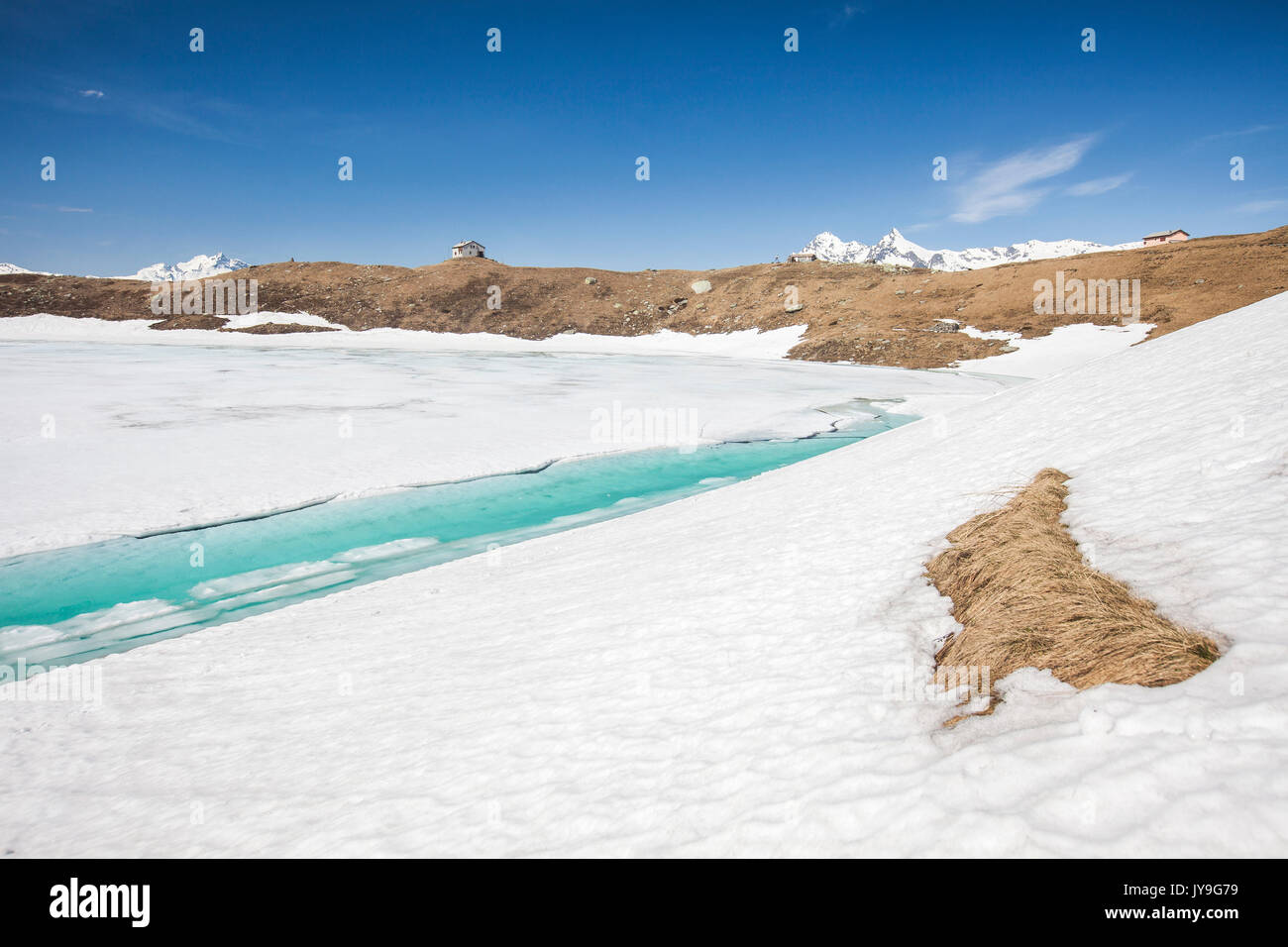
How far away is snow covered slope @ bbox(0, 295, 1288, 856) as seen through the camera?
355 cm

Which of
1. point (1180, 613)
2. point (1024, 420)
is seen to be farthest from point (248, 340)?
point (1180, 613)

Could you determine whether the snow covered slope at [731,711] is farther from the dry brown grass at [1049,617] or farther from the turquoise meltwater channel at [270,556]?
the turquoise meltwater channel at [270,556]

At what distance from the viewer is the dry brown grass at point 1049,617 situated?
422cm

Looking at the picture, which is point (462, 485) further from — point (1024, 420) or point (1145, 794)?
point (1145, 794)

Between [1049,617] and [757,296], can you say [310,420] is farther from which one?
[757,296]

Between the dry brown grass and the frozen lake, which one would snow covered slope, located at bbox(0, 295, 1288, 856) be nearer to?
the dry brown grass

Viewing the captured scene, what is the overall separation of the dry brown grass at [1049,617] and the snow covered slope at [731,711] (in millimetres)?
188

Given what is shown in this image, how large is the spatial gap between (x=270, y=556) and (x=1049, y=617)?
12947 mm

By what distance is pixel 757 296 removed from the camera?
7850 cm

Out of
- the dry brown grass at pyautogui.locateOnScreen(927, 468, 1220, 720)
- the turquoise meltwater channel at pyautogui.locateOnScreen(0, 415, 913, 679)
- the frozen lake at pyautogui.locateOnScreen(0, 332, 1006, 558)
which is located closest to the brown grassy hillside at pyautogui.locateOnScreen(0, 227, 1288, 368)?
the frozen lake at pyautogui.locateOnScreen(0, 332, 1006, 558)

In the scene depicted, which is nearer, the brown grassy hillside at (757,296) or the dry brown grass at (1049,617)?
the dry brown grass at (1049,617)

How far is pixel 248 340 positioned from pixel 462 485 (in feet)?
194

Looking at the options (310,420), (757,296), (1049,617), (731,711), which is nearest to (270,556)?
(731,711)

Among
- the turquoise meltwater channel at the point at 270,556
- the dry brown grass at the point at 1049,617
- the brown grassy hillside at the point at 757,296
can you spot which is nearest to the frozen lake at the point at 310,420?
the turquoise meltwater channel at the point at 270,556
